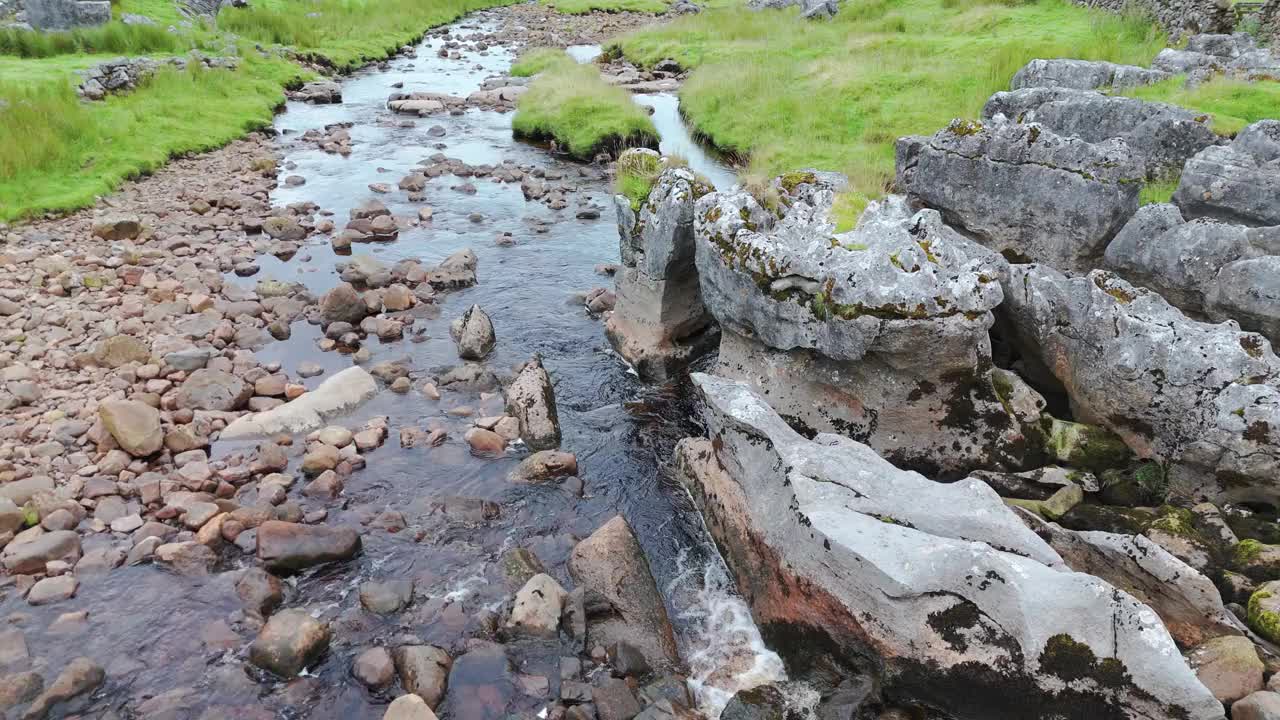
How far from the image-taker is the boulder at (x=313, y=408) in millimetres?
14969

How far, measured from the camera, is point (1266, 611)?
9148 millimetres

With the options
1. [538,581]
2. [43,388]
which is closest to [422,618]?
[538,581]

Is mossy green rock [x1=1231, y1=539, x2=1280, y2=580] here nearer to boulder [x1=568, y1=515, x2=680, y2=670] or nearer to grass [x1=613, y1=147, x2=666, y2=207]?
boulder [x1=568, y1=515, x2=680, y2=670]

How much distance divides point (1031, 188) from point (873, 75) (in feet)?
57.1

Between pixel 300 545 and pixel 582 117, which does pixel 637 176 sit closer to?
pixel 300 545

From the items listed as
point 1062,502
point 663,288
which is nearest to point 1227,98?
point 1062,502

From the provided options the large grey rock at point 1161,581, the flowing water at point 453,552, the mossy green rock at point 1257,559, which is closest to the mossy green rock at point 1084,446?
the mossy green rock at point 1257,559

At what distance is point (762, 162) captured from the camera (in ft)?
86.5

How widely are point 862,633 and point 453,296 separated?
49.2 feet

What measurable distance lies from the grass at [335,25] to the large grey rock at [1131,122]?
1673 inches

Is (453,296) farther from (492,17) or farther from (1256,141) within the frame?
(492,17)

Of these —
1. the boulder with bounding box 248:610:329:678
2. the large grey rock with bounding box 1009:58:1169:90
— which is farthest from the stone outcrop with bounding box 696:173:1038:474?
the large grey rock with bounding box 1009:58:1169:90

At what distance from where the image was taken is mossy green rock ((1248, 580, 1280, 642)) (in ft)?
29.6

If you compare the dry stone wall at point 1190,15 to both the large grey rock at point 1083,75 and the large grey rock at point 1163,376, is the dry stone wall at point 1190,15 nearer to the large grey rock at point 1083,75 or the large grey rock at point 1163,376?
the large grey rock at point 1083,75
